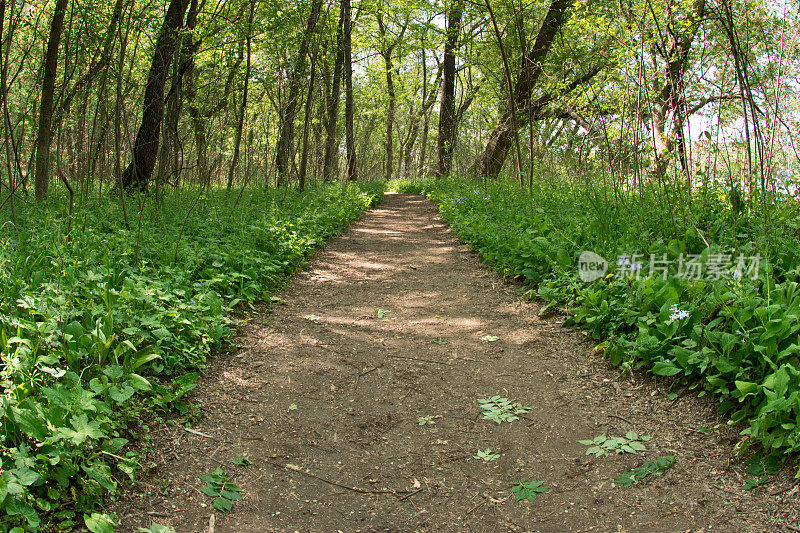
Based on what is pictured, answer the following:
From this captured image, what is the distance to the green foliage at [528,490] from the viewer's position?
7.74 ft

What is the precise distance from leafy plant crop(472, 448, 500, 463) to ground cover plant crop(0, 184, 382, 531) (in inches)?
62.6

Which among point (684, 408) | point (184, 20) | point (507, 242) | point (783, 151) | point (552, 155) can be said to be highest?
point (184, 20)

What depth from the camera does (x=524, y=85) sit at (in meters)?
12.2

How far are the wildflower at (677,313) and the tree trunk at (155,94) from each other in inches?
306

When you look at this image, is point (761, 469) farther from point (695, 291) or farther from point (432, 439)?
point (432, 439)

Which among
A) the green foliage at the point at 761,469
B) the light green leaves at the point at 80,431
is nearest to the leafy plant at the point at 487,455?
the green foliage at the point at 761,469

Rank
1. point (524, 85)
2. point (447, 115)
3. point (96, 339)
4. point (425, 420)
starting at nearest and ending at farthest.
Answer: point (96, 339), point (425, 420), point (524, 85), point (447, 115)

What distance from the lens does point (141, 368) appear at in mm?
2986

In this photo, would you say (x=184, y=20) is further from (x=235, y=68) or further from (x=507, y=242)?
(x=507, y=242)

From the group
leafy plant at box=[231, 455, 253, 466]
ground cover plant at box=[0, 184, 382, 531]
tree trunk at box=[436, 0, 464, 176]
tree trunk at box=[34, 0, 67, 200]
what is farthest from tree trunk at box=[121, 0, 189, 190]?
tree trunk at box=[436, 0, 464, 176]

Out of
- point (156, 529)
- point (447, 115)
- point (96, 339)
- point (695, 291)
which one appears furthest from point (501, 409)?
point (447, 115)

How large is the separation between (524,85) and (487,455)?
36.2 ft

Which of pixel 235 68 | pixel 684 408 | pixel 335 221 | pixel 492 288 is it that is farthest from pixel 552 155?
pixel 684 408

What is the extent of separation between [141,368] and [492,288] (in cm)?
345
